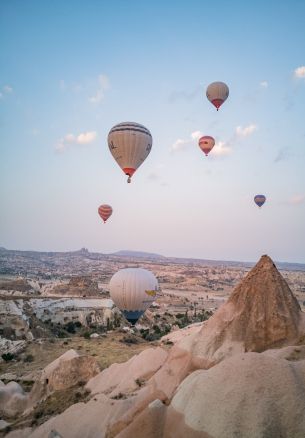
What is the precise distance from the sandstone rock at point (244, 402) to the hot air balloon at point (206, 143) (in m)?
34.9

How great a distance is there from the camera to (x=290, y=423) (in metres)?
9.73

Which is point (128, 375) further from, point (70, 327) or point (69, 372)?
point (70, 327)

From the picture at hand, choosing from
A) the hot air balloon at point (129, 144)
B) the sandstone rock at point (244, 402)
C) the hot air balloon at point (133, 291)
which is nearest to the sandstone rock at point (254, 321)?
the sandstone rock at point (244, 402)

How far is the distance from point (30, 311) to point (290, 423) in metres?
55.8

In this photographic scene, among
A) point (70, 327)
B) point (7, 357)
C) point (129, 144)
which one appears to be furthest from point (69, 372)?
point (70, 327)

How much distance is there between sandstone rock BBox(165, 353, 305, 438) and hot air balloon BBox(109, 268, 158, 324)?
81.0 ft

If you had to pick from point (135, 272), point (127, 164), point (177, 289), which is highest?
point (127, 164)

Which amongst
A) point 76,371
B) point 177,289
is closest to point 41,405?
point 76,371

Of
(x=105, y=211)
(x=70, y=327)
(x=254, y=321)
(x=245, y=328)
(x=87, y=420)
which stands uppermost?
(x=105, y=211)

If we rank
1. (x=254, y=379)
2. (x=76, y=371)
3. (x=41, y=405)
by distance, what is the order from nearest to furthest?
(x=254, y=379) < (x=41, y=405) < (x=76, y=371)

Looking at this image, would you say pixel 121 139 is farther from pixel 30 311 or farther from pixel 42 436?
pixel 30 311

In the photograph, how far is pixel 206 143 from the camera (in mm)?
44406

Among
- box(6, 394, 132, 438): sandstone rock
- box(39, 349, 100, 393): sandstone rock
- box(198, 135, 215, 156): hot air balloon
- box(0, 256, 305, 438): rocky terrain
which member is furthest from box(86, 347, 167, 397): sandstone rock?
box(198, 135, 215, 156): hot air balloon

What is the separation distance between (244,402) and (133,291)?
1050 inches
